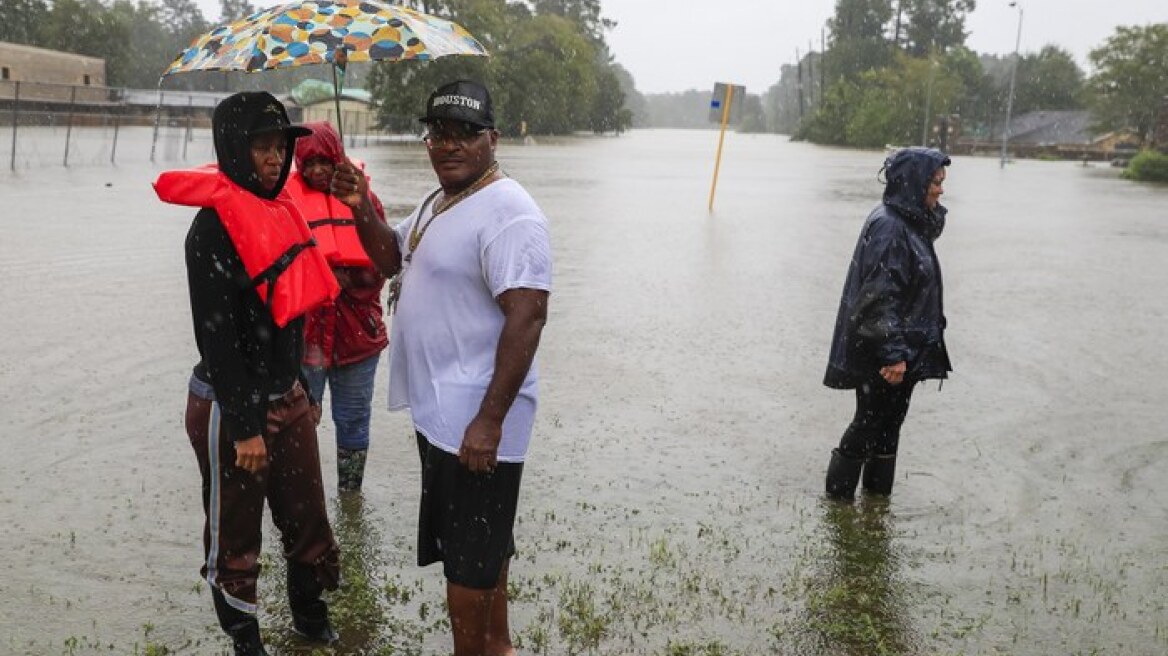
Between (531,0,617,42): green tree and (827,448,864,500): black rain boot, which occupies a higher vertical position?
(531,0,617,42): green tree

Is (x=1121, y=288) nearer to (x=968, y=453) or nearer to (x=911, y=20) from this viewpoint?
(x=968, y=453)

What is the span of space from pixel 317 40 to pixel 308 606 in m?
1.99

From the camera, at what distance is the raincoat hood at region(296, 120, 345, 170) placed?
436 cm

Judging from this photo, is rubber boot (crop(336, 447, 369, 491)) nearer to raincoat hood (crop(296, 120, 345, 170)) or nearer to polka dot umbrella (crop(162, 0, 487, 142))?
raincoat hood (crop(296, 120, 345, 170))

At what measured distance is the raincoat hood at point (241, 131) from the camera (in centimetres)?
319

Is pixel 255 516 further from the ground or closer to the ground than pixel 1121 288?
closer to the ground

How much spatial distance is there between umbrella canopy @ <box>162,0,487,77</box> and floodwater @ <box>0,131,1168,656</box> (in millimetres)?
1981

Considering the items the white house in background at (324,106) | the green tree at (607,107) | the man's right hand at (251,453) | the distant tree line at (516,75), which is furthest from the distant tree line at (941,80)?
the man's right hand at (251,453)

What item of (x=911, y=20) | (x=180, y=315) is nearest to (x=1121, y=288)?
(x=180, y=315)

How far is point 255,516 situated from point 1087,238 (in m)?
18.1

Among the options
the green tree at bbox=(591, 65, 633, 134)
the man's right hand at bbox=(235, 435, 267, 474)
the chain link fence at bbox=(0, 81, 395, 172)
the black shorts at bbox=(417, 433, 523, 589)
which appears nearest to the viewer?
the black shorts at bbox=(417, 433, 523, 589)

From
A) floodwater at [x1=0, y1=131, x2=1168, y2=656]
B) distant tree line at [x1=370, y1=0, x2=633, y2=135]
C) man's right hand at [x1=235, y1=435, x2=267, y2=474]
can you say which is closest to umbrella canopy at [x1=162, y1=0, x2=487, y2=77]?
man's right hand at [x1=235, y1=435, x2=267, y2=474]

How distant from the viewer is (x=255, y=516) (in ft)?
11.3

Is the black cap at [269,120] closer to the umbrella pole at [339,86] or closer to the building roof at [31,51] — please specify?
the umbrella pole at [339,86]
